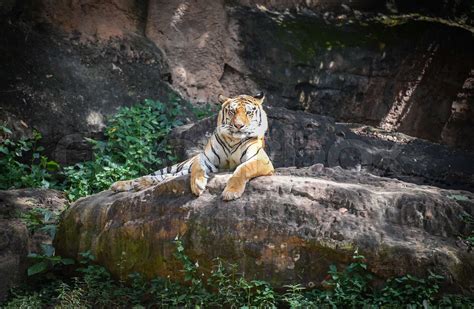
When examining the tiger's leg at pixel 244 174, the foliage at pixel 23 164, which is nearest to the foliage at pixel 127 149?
the foliage at pixel 23 164

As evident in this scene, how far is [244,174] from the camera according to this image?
632 centimetres

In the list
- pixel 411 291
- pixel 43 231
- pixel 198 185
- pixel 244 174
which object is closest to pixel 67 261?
pixel 43 231

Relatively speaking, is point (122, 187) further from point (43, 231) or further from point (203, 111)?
point (203, 111)

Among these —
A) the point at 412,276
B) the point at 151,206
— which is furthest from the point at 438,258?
the point at 151,206

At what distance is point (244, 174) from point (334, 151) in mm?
3310

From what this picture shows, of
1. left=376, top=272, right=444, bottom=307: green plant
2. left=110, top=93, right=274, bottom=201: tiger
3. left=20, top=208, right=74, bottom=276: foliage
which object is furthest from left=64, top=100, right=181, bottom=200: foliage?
left=376, top=272, right=444, bottom=307: green plant

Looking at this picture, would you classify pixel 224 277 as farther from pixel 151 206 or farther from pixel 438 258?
pixel 438 258

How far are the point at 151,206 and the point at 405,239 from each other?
2.39m

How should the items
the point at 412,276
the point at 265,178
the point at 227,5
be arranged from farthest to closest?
the point at 227,5 < the point at 265,178 < the point at 412,276

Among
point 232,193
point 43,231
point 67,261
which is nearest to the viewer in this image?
point 232,193

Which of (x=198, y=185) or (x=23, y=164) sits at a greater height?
(x=198, y=185)

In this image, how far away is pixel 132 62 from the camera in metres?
10.4

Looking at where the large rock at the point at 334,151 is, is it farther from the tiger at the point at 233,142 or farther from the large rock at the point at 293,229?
the large rock at the point at 293,229

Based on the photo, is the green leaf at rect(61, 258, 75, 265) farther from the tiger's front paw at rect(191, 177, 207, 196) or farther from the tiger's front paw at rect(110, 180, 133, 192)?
the tiger's front paw at rect(191, 177, 207, 196)
